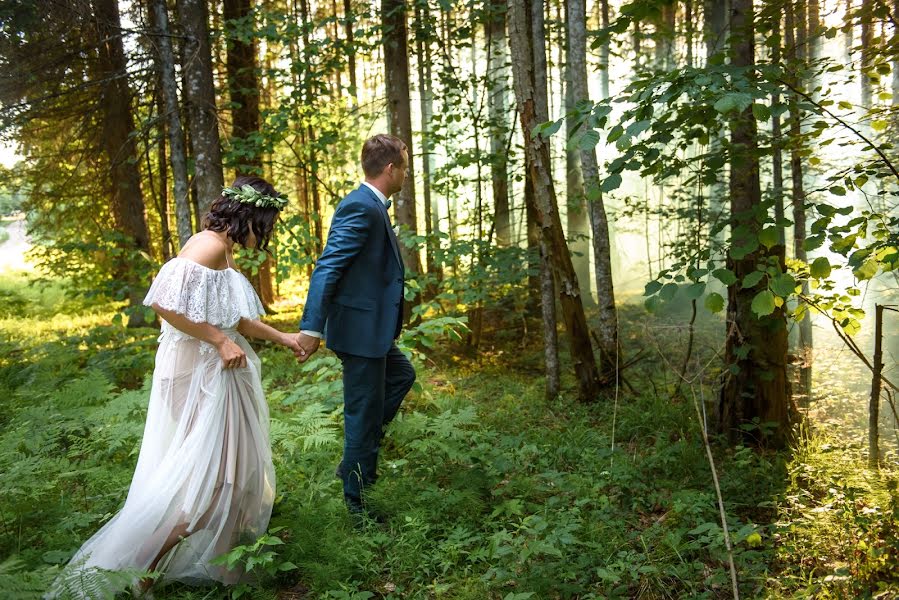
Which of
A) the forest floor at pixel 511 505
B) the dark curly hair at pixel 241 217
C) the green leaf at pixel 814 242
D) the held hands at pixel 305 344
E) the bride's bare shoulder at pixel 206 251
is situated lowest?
the forest floor at pixel 511 505

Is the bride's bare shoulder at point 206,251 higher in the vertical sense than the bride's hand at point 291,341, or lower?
higher

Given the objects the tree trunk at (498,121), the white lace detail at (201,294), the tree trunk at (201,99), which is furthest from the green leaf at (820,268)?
the tree trunk at (201,99)

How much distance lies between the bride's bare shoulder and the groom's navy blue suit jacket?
527mm

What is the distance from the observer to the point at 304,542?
346 centimetres

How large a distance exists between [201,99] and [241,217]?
424 cm

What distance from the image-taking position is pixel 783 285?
10.7ft

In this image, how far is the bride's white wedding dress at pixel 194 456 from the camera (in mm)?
3008

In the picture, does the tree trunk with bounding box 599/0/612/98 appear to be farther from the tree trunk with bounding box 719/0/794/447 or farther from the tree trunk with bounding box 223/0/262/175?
the tree trunk with bounding box 223/0/262/175

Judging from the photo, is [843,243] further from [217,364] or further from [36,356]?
[36,356]

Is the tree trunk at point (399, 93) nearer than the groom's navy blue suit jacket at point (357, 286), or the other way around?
the groom's navy blue suit jacket at point (357, 286)

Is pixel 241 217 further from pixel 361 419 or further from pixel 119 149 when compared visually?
pixel 119 149

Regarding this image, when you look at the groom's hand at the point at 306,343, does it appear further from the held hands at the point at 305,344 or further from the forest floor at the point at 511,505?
the forest floor at the point at 511,505

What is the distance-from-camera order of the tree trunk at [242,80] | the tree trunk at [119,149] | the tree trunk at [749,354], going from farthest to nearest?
1. the tree trunk at [242,80]
2. the tree trunk at [119,149]
3. the tree trunk at [749,354]

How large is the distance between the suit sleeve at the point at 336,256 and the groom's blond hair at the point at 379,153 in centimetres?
31
